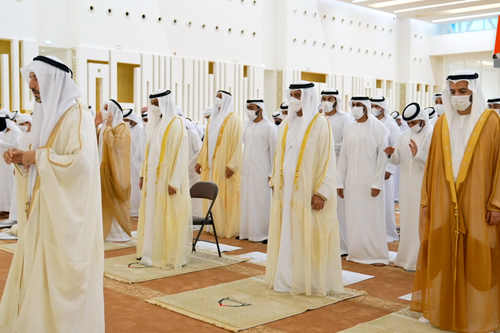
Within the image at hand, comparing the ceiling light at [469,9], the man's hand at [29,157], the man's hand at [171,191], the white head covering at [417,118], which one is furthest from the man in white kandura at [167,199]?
the ceiling light at [469,9]

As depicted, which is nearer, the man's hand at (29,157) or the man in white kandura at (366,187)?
the man's hand at (29,157)

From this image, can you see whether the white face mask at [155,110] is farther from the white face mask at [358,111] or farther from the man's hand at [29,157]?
the man's hand at [29,157]

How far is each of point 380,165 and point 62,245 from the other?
148 inches

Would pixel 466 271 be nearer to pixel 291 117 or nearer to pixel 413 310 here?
pixel 413 310

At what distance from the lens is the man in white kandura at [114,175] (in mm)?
7004

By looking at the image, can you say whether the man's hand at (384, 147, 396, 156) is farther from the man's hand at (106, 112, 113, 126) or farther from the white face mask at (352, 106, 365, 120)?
the man's hand at (106, 112, 113, 126)

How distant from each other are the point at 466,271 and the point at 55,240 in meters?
2.57

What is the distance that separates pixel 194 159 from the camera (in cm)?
837

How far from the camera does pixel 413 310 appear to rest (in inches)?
167

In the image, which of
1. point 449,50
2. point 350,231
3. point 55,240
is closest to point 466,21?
point 449,50

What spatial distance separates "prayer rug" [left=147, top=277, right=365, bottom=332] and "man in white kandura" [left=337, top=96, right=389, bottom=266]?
1270 mm

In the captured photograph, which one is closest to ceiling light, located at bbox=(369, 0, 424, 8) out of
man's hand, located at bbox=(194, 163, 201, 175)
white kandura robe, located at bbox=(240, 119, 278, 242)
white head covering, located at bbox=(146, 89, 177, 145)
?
white kandura robe, located at bbox=(240, 119, 278, 242)

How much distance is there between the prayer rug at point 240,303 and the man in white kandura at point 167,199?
0.92 metres

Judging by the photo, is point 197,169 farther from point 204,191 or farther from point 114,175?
point 204,191
